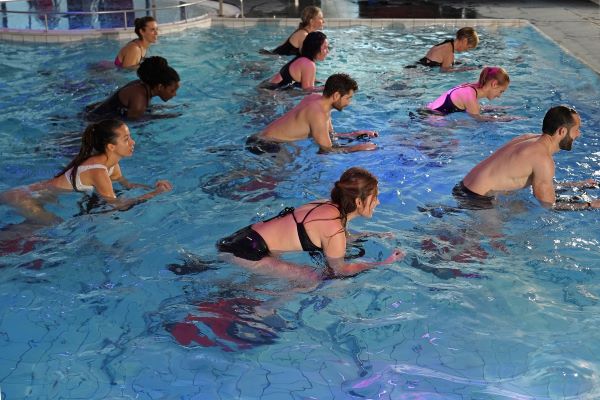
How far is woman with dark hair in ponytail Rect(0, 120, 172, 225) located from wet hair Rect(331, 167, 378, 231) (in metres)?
2.03

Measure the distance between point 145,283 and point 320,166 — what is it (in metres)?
2.71

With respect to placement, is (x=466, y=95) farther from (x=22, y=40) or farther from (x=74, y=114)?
(x=22, y=40)

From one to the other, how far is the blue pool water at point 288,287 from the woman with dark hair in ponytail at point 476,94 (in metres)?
0.24

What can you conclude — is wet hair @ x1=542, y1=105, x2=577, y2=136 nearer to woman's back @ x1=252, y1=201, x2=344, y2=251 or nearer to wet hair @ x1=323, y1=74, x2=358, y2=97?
wet hair @ x1=323, y1=74, x2=358, y2=97

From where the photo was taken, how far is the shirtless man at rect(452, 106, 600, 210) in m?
5.66

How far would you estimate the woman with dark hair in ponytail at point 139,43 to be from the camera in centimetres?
979

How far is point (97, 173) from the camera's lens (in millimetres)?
5828

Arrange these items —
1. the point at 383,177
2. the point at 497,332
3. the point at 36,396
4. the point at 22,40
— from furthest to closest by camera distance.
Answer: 1. the point at 22,40
2. the point at 383,177
3. the point at 497,332
4. the point at 36,396

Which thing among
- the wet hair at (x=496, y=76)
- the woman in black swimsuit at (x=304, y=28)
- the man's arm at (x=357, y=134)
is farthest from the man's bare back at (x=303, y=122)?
the woman in black swimsuit at (x=304, y=28)

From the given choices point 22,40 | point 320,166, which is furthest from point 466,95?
point 22,40

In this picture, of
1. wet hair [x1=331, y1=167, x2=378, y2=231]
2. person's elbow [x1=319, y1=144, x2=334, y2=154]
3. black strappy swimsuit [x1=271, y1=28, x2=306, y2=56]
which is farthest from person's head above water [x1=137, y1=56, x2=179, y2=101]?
black strappy swimsuit [x1=271, y1=28, x2=306, y2=56]

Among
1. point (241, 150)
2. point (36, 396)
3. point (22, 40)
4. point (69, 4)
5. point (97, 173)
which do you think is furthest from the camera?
point (69, 4)

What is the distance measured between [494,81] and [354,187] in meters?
3.53

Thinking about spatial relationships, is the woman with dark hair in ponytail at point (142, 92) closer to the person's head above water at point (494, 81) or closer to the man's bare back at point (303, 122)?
the man's bare back at point (303, 122)
